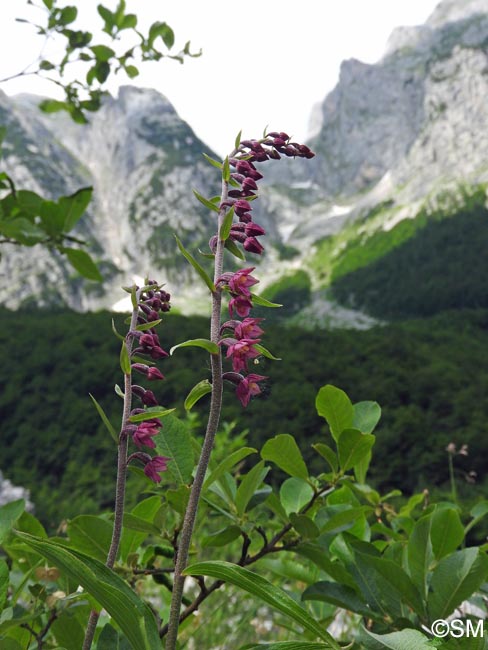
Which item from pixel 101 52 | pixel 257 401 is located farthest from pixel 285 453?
pixel 257 401

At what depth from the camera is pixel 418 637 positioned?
79 centimetres

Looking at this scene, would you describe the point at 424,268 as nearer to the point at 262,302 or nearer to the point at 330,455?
the point at 330,455

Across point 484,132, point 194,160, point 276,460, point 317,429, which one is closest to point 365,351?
point 317,429

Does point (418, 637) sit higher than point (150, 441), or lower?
lower

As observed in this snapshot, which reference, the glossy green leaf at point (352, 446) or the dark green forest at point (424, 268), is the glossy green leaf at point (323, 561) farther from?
the dark green forest at point (424, 268)

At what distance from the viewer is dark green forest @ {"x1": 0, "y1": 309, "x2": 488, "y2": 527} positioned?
12.7 meters

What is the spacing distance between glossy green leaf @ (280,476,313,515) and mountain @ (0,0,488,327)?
222 feet

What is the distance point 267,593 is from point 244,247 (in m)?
0.64

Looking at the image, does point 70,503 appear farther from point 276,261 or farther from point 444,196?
point 276,261

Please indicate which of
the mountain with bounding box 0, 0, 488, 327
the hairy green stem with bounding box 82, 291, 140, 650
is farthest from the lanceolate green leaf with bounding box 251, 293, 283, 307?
the mountain with bounding box 0, 0, 488, 327

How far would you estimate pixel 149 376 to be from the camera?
1.09m

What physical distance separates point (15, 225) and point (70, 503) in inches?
456

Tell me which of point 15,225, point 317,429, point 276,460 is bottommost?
point 317,429

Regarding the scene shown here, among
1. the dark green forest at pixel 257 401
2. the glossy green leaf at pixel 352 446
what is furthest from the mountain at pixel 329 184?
the glossy green leaf at pixel 352 446
